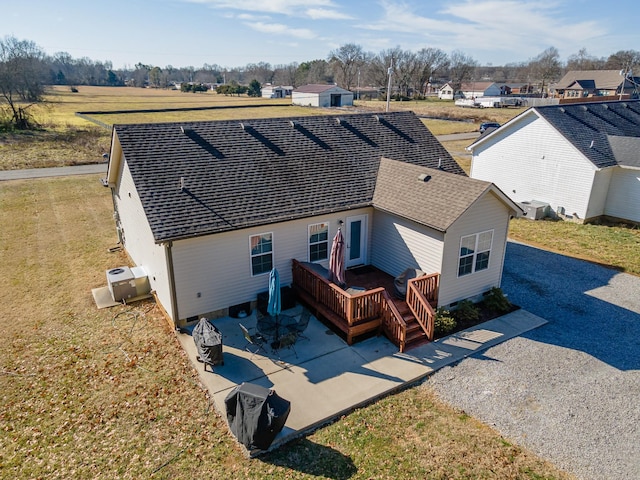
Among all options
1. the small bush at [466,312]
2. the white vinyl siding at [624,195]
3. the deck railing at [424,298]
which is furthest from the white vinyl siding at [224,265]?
the white vinyl siding at [624,195]

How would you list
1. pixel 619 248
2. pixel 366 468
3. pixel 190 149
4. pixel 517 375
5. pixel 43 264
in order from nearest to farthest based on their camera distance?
1. pixel 366 468
2. pixel 517 375
3. pixel 190 149
4. pixel 43 264
5. pixel 619 248

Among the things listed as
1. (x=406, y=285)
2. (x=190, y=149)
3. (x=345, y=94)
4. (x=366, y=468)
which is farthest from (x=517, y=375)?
(x=345, y=94)

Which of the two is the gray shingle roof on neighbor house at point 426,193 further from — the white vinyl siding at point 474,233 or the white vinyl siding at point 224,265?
the white vinyl siding at point 224,265

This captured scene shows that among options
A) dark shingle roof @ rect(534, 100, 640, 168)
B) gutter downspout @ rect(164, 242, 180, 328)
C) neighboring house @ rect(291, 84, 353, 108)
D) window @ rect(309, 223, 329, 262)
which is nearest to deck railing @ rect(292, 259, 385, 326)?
window @ rect(309, 223, 329, 262)

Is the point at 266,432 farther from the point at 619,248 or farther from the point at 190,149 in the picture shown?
the point at 619,248

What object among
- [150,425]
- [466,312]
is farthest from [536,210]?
[150,425]

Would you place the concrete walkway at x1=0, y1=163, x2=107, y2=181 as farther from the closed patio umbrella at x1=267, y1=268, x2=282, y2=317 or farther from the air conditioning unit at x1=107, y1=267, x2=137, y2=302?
the closed patio umbrella at x1=267, y1=268, x2=282, y2=317
